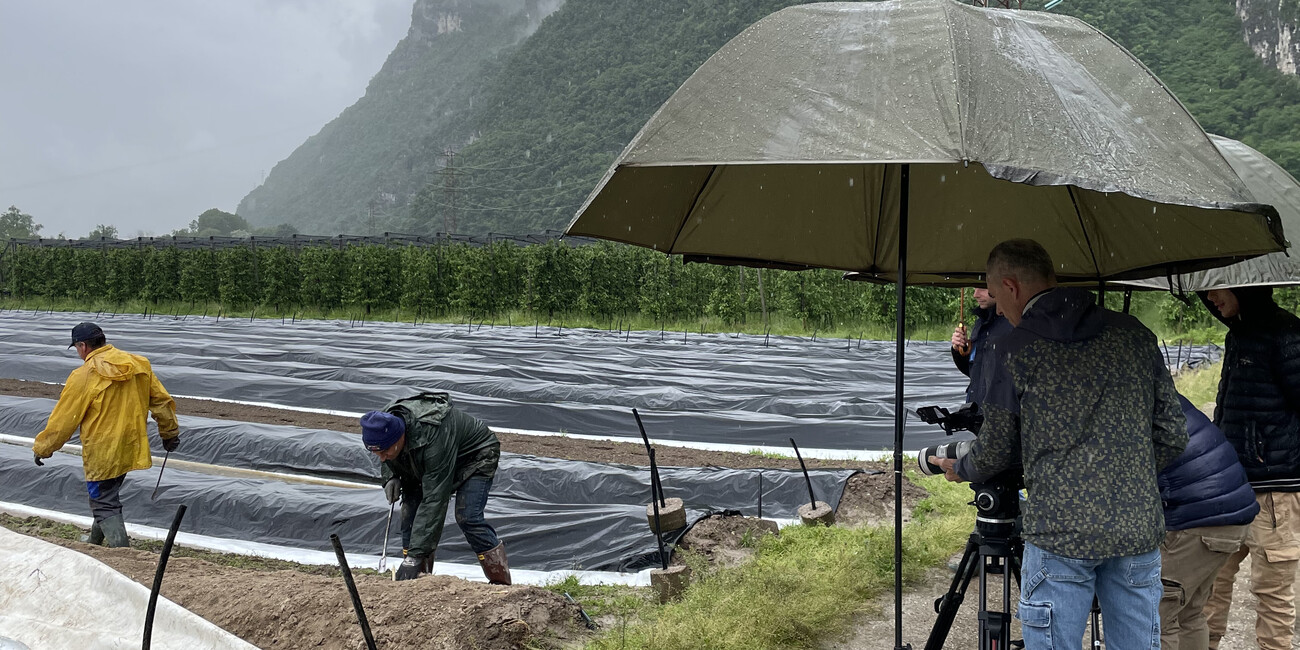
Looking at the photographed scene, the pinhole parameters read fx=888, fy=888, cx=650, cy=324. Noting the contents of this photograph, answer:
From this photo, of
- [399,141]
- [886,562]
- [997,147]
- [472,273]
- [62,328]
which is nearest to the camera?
[997,147]

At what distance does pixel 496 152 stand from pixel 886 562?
7225 centimetres

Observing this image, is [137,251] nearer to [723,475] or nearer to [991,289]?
[723,475]

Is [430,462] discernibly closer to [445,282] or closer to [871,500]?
[871,500]

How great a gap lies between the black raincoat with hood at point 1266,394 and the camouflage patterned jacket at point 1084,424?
49.9 inches

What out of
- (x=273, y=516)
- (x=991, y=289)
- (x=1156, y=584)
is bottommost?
(x=273, y=516)

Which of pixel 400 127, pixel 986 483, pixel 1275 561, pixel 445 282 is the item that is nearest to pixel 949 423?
pixel 986 483

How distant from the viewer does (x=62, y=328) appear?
22828mm

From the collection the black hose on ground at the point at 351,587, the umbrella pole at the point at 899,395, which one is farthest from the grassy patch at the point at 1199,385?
the black hose on ground at the point at 351,587

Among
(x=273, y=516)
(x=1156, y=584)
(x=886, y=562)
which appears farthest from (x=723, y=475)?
(x=1156, y=584)

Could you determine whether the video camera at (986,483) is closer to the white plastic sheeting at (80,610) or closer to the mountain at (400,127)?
the white plastic sheeting at (80,610)

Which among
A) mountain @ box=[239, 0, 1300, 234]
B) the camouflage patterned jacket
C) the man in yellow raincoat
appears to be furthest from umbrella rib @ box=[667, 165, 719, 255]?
mountain @ box=[239, 0, 1300, 234]

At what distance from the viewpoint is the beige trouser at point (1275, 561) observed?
3.40 m

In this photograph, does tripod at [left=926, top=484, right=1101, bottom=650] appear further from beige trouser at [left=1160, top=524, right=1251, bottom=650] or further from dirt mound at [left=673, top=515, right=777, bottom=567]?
dirt mound at [left=673, top=515, right=777, bottom=567]

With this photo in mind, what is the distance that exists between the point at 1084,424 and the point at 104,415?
618 cm
